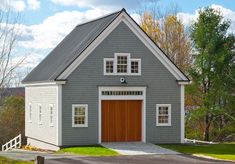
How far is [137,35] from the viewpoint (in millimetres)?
31516

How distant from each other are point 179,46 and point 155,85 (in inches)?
1055

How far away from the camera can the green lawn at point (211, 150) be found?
1053 inches

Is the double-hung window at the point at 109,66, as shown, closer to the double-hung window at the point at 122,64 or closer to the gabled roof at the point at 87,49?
the double-hung window at the point at 122,64

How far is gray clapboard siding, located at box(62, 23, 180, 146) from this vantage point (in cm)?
3031

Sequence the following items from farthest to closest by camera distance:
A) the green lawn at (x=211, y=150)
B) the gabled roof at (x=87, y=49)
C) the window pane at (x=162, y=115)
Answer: the window pane at (x=162, y=115) < the gabled roof at (x=87, y=49) < the green lawn at (x=211, y=150)

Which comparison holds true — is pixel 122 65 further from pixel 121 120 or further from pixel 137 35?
pixel 121 120

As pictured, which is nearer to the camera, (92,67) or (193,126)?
(92,67)

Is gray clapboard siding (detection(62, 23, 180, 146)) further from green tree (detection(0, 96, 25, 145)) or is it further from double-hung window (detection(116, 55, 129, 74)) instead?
green tree (detection(0, 96, 25, 145))

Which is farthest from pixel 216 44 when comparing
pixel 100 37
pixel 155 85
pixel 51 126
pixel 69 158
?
pixel 69 158

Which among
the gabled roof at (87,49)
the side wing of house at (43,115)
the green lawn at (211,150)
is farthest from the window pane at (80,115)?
the green lawn at (211,150)

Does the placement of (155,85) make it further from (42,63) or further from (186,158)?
(42,63)

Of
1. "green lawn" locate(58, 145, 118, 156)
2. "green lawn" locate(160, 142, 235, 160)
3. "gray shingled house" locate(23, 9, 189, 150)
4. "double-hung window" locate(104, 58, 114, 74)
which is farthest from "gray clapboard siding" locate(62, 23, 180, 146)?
"green lawn" locate(160, 142, 235, 160)

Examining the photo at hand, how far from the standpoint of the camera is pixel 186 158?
2527cm

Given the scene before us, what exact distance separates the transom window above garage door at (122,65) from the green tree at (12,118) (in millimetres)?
Result: 23333
